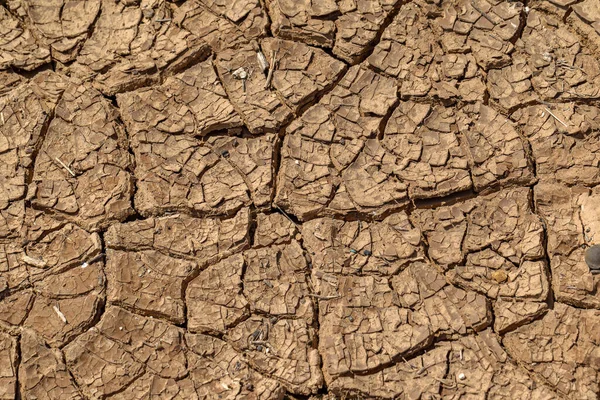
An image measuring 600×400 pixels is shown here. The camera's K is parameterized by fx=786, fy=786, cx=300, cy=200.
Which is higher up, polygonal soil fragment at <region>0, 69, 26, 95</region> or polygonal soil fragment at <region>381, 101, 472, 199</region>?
polygonal soil fragment at <region>0, 69, 26, 95</region>

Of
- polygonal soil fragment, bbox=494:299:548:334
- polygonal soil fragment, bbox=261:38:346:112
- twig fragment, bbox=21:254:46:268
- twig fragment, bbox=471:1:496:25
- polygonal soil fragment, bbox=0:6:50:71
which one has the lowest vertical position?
polygonal soil fragment, bbox=494:299:548:334

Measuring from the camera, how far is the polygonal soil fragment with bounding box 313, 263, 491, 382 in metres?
3.08

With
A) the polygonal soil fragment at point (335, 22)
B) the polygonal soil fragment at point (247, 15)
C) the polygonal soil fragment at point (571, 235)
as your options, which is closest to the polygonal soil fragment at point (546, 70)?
the polygonal soil fragment at point (571, 235)

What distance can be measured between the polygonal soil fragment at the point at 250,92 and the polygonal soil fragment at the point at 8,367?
52.3 inches

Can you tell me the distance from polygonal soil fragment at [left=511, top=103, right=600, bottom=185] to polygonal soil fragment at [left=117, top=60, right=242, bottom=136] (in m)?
1.29

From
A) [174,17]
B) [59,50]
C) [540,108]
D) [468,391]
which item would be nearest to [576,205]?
[540,108]

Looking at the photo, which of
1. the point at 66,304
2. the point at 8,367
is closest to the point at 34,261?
the point at 66,304

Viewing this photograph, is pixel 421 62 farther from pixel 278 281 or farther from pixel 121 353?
pixel 121 353

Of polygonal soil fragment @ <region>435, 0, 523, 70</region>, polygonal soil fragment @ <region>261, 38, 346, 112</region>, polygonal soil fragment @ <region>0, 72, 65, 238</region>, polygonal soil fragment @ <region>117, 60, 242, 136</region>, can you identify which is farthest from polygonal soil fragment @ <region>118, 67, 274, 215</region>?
polygonal soil fragment @ <region>435, 0, 523, 70</region>

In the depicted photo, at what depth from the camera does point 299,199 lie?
11.0 feet

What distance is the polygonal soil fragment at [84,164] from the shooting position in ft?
11.0

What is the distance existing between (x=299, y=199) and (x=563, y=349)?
1.22m

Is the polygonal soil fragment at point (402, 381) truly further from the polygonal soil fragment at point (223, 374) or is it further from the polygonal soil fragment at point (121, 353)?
the polygonal soil fragment at point (121, 353)

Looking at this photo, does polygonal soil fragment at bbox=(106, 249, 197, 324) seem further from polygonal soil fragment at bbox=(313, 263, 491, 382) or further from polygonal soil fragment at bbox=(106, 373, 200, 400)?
polygonal soil fragment at bbox=(313, 263, 491, 382)
